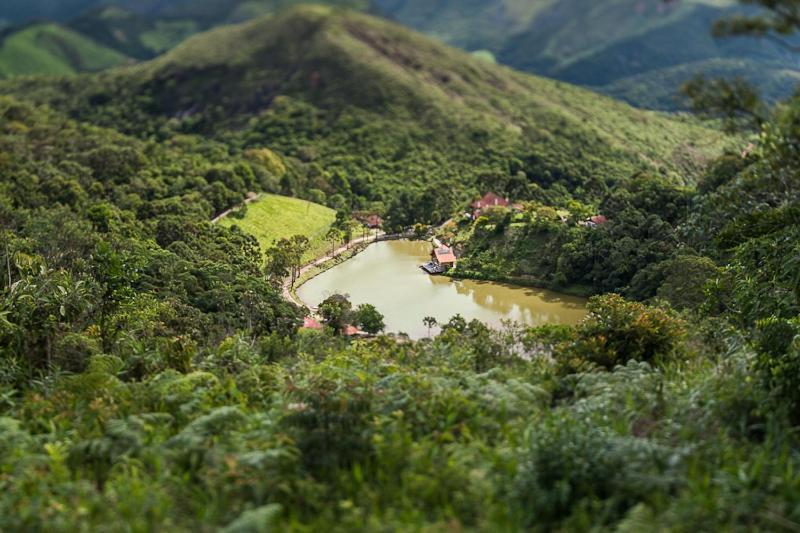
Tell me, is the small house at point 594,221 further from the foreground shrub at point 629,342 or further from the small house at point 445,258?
the foreground shrub at point 629,342

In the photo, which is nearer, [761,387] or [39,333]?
[761,387]

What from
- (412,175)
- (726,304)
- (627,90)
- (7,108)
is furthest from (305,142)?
(627,90)

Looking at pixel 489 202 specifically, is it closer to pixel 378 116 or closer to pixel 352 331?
pixel 378 116

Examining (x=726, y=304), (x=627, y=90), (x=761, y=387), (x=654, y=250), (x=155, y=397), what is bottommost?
(x=627, y=90)

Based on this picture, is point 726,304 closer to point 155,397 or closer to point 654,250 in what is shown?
point 654,250

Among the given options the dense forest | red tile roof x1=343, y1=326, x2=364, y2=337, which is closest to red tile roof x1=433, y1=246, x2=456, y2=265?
the dense forest
